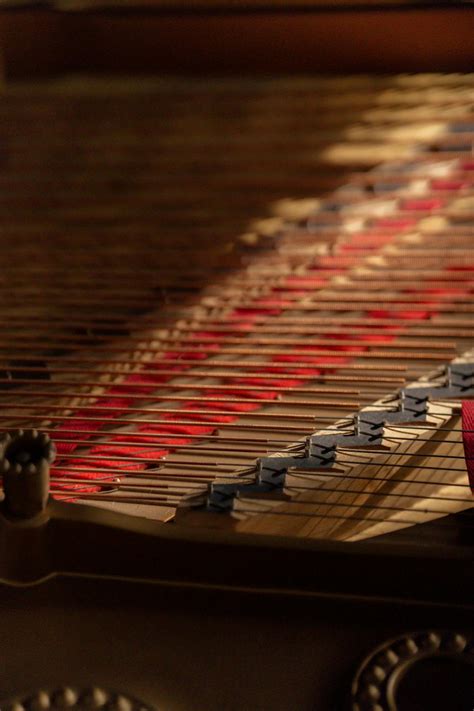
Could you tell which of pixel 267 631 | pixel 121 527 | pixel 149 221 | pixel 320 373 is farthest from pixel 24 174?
pixel 267 631

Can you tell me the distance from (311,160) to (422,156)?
272 mm

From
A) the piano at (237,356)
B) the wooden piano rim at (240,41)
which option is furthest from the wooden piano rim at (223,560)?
the wooden piano rim at (240,41)

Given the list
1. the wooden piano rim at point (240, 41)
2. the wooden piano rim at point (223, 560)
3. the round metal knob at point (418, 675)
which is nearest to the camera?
the round metal knob at point (418, 675)

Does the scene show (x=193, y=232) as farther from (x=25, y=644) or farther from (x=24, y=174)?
(x=25, y=644)

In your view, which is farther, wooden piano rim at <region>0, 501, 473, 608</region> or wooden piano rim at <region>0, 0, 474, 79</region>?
wooden piano rim at <region>0, 0, 474, 79</region>

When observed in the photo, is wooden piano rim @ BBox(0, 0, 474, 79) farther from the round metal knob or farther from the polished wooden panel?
the round metal knob

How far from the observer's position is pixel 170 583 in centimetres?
143

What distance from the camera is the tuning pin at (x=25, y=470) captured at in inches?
52.8

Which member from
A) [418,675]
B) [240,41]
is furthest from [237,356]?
[240,41]

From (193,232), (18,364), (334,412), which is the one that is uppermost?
(193,232)

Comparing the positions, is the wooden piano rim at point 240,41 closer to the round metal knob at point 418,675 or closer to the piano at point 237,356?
the piano at point 237,356

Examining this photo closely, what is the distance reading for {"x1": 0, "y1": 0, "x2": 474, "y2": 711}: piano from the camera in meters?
1.37

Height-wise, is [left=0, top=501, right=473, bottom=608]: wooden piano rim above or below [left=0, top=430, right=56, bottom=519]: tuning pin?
below

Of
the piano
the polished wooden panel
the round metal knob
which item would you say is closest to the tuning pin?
the piano
